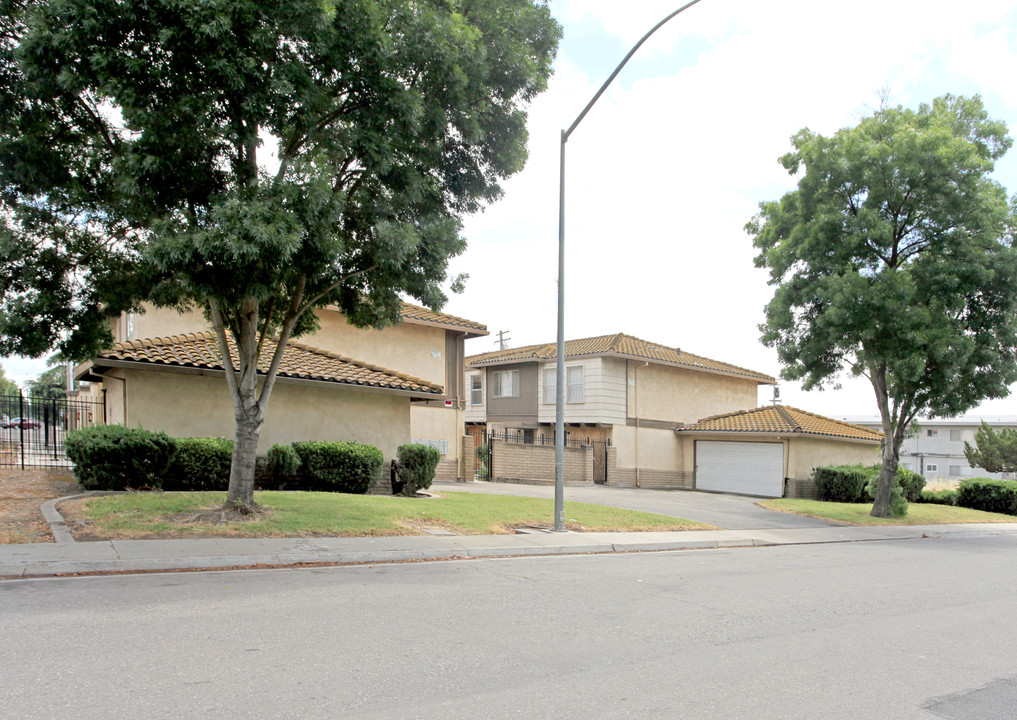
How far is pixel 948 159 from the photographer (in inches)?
734

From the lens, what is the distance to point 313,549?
10.3 meters

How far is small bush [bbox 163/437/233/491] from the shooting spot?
15406mm

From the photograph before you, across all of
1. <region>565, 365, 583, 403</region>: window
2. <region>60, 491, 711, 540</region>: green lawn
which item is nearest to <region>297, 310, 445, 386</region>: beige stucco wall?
<region>565, 365, 583, 403</region>: window

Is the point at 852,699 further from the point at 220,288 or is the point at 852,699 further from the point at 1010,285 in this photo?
the point at 1010,285

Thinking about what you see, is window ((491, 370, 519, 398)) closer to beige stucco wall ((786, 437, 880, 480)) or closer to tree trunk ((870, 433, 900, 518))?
beige stucco wall ((786, 437, 880, 480))

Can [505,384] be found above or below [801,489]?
above

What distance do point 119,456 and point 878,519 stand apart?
19.7m

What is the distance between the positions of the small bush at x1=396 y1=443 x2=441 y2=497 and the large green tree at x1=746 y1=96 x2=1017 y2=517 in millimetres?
10806

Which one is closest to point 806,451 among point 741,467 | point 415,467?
point 741,467

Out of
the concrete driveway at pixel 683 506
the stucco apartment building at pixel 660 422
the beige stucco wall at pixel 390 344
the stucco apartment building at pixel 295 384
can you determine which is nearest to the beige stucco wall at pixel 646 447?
the stucco apartment building at pixel 660 422

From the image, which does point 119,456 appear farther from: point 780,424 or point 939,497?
point 939,497

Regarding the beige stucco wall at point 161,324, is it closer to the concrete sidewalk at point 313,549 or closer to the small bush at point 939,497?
the concrete sidewalk at point 313,549

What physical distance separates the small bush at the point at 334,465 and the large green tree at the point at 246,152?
518cm

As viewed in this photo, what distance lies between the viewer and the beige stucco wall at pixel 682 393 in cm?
3278
